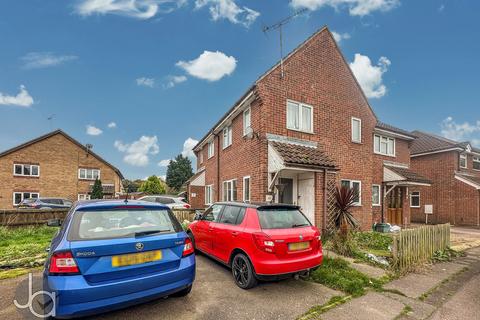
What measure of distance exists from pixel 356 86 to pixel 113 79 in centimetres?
1327

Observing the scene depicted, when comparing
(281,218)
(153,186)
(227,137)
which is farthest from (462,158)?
(153,186)

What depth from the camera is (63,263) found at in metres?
3.00

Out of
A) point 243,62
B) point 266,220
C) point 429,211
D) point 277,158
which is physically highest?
point 243,62

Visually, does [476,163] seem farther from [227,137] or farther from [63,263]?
[63,263]

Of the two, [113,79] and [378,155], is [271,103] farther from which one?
[113,79]

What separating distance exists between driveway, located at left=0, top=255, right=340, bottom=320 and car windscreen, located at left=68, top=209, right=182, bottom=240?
1194 millimetres

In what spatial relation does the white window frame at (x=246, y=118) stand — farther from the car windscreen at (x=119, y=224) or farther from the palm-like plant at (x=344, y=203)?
the car windscreen at (x=119, y=224)

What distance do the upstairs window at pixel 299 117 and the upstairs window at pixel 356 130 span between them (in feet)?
9.74

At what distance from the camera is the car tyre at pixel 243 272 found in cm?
474

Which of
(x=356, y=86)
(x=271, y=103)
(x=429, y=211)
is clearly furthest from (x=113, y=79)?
(x=429, y=211)

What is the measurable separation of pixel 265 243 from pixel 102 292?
2546 mm

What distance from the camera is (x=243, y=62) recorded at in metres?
13.6

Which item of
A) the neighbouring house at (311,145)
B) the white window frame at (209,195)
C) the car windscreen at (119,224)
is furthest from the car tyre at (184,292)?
the white window frame at (209,195)

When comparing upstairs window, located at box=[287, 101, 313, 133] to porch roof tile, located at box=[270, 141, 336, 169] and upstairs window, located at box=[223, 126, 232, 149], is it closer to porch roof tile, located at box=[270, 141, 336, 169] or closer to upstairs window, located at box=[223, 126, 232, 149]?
porch roof tile, located at box=[270, 141, 336, 169]
